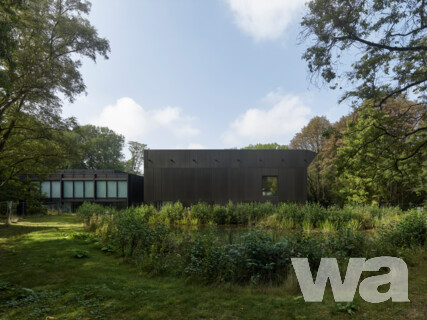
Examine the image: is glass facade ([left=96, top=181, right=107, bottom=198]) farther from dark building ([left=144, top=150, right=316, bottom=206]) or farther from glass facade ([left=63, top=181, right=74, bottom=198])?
dark building ([left=144, top=150, right=316, bottom=206])

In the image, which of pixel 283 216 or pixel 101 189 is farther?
pixel 101 189

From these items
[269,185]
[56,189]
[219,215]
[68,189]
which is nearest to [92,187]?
[68,189]

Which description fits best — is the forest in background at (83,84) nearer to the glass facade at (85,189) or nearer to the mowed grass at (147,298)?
the mowed grass at (147,298)

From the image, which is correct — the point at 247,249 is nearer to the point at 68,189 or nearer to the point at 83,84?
the point at 83,84

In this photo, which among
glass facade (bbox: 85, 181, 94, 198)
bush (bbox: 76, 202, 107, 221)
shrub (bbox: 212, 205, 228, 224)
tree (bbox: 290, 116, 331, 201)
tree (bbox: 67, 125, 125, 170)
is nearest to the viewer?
bush (bbox: 76, 202, 107, 221)

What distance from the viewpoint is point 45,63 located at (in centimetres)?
1002

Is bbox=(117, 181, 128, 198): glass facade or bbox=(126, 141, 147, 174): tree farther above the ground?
bbox=(126, 141, 147, 174): tree

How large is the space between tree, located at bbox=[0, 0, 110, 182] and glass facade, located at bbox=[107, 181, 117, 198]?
13.0m

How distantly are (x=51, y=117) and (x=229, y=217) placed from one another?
10.1m

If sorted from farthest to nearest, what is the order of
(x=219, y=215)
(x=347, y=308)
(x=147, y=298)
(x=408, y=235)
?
(x=219, y=215), (x=408, y=235), (x=147, y=298), (x=347, y=308)

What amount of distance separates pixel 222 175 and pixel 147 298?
18252mm

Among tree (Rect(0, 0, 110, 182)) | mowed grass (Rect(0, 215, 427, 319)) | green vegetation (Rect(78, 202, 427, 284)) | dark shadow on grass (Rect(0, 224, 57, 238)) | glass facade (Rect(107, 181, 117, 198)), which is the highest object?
tree (Rect(0, 0, 110, 182))

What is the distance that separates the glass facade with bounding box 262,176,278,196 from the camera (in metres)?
22.3
